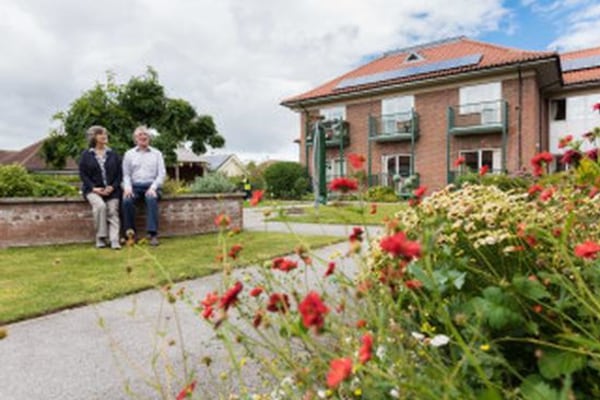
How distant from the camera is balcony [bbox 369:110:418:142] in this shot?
16906mm

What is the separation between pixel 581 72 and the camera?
1689 cm

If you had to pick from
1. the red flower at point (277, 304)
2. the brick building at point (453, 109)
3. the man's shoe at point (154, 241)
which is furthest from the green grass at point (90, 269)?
the brick building at point (453, 109)

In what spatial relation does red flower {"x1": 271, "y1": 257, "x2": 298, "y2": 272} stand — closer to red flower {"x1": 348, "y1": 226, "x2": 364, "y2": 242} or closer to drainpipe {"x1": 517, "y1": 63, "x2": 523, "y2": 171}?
red flower {"x1": 348, "y1": 226, "x2": 364, "y2": 242}

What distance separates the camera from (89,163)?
4977 mm

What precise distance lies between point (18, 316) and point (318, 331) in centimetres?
248

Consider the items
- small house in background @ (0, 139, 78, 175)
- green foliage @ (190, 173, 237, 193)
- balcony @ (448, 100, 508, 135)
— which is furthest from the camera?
small house in background @ (0, 139, 78, 175)

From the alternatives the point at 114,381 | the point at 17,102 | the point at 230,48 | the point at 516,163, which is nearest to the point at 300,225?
the point at 114,381

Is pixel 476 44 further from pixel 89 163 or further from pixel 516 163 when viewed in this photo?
pixel 89 163

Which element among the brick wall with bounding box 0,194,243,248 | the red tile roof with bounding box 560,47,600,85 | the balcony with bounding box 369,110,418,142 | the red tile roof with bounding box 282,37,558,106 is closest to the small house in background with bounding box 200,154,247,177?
the red tile roof with bounding box 282,37,558,106

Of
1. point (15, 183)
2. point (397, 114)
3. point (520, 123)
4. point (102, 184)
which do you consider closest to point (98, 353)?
point (102, 184)

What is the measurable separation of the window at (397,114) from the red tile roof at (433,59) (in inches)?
33.9

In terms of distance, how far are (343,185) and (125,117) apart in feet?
60.1

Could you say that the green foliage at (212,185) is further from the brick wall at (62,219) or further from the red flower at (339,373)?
the red flower at (339,373)

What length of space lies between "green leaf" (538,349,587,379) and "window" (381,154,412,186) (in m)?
16.5
